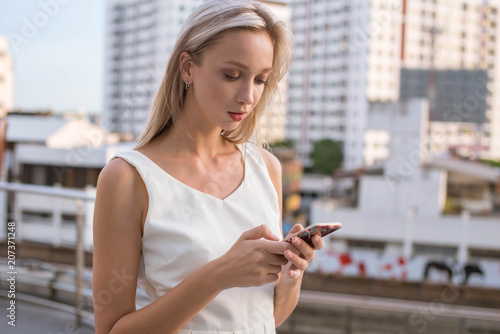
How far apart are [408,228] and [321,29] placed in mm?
29621

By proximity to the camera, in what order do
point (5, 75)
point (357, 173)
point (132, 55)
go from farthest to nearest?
1. point (132, 55)
2. point (5, 75)
3. point (357, 173)

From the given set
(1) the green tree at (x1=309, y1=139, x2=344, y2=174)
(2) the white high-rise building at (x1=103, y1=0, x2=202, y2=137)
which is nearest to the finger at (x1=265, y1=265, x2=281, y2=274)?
(1) the green tree at (x1=309, y1=139, x2=344, y2=174)

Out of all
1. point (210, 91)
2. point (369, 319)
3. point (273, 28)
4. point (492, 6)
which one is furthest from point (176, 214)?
point (492, 6)

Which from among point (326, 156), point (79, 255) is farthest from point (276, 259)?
point (326, 156)

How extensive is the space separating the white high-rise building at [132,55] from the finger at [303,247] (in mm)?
40508

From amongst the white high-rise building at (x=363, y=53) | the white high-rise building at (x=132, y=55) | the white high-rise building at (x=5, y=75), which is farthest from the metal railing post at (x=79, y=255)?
the white high-rise building at (x=132, y=55)

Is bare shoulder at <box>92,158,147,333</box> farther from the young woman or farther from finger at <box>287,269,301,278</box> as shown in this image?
finger at <box>287,269,301,278</box>

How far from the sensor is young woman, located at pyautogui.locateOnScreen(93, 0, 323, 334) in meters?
0.75

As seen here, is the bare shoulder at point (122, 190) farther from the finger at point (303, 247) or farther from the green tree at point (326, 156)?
the green tree at point (326, 156)

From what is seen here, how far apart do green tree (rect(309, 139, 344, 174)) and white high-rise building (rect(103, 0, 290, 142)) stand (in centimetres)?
918

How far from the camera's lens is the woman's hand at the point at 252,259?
72cm

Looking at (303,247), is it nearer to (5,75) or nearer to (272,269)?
(272,269)

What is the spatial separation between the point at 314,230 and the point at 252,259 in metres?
0.10

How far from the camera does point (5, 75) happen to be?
91.0 feet
